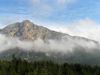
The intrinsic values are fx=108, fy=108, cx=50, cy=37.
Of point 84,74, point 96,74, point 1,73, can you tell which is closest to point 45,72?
point 1,73

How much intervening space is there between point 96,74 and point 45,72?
49253 mm

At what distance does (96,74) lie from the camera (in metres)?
90.2

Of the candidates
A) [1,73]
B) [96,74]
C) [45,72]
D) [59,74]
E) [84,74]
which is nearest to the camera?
[1,73]

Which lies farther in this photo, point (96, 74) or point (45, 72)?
point (96, 74)

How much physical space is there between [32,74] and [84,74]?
131 ft

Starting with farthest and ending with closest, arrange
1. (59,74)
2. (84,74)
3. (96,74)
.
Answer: (96,74)
(84,74)
(59,74)

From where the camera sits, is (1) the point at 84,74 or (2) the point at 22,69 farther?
(1) the point at 84,74

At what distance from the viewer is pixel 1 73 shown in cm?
6022

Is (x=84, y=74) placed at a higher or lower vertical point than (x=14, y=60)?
lower

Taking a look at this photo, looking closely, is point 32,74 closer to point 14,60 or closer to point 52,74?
point 52,74

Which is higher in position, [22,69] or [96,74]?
[22,69]

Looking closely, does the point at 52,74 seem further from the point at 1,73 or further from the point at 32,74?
the point at 1,73

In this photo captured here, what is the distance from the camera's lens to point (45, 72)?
65.9 m

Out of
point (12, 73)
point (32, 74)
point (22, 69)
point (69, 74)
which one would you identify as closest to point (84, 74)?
point (69, 74)
